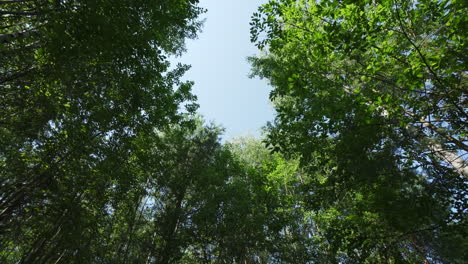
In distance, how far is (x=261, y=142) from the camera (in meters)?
3.47

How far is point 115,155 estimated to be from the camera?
5629mm

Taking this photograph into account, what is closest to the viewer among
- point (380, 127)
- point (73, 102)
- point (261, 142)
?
point (261, 142)

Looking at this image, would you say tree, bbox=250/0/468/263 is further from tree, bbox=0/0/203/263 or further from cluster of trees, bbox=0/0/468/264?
tree, bbox=0/0/203/263

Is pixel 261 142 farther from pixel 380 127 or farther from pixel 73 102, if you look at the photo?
pixel 73 102

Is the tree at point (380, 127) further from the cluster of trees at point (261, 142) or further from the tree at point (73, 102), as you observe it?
the tree at point (73, 102)

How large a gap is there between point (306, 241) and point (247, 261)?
3.34 m

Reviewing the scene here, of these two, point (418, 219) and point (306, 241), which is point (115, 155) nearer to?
point (418, 219)

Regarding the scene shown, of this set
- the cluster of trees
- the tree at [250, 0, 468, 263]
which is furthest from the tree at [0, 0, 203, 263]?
the tree at [250, 0, 468, 263]

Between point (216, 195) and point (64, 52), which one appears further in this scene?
point (216, 195)

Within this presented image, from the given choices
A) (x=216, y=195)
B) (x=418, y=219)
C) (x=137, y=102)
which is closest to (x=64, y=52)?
(x=137, y=102)

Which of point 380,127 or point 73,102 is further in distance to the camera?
point 73,102

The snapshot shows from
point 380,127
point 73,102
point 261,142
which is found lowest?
point 261,142

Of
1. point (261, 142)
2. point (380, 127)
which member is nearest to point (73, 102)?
point (261, 142)

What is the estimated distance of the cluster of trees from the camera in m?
3.43
